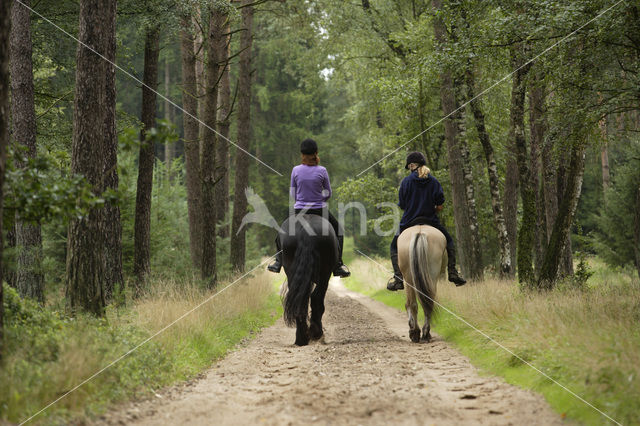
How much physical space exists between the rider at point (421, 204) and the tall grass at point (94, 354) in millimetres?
3421

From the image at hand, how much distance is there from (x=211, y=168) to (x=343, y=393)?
26.6 feet

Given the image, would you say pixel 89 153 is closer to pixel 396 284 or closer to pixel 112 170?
pixel 112 170

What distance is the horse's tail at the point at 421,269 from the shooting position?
913cm

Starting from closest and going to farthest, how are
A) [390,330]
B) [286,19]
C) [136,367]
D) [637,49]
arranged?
1. [136,367]
2. [637,49]
3. [390,330]
4. [286,19]

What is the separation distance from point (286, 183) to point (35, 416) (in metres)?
37.1

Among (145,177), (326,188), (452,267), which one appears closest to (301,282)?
(326,188)

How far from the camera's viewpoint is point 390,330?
11.4 metres

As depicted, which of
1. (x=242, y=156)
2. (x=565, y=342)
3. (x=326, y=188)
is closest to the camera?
(x=565, y=342)

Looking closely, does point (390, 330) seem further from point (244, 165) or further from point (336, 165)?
point (336, 165)

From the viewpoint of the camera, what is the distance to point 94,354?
214 inches

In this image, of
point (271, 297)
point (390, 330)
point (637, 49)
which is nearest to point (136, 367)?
point (390, 330)

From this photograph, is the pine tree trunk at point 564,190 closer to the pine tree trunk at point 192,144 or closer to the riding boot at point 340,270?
the riding boot at point 340,270

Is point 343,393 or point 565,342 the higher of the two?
point 565,342

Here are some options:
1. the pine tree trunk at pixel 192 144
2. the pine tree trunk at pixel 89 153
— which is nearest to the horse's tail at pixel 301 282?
the pine tree trunk at pixel 89 153
